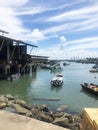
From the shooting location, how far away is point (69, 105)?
22672mm

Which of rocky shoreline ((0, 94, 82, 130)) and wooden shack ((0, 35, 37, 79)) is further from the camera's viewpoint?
wooden shack ((0, 35, 37, 79))

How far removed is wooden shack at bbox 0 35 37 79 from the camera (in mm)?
45984

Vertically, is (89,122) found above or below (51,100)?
above

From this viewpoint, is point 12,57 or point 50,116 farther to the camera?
point 12,57

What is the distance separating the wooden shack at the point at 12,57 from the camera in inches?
1810

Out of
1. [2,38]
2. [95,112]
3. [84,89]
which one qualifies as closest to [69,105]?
[84,89]

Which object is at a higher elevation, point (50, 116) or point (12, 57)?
point (12, 57)

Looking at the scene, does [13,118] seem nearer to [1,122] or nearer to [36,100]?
[1,122]

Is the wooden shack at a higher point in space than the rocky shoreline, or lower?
higher

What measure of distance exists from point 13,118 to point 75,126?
661 cm

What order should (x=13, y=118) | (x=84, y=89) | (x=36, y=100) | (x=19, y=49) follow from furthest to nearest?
(x=19, y=49)
(x=84, y=89)
(x=36, y=100)
(x=13, y=118)

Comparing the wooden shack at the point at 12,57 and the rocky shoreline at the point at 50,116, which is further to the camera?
the wooden shack at the point at 12,57

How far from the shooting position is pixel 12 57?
5372cm

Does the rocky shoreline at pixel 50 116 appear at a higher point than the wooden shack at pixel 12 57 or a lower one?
lower
